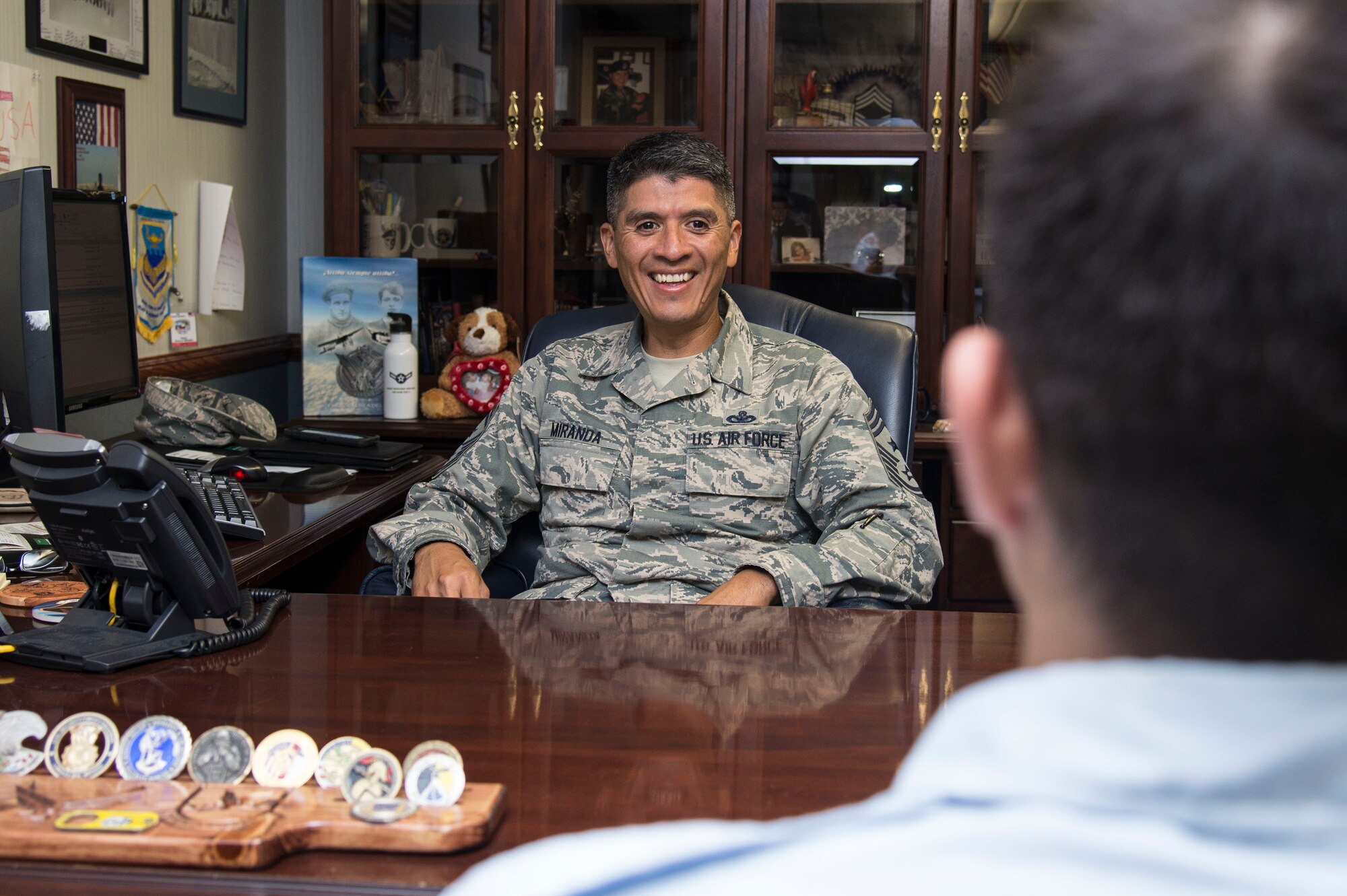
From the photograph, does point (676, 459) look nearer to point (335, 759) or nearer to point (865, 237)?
point (335, 759)

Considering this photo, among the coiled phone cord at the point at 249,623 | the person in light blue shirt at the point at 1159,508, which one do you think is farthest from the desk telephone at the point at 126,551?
the person in light blue shirt at the point at 1159,508

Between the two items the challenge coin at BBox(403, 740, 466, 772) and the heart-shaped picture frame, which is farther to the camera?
the heart-shaped picture frame

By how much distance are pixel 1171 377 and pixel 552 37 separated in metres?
2.95

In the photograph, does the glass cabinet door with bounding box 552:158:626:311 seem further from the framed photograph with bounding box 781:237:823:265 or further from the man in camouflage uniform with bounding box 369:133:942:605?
the man in camouflage uniform with bounding box 369:133:942:605

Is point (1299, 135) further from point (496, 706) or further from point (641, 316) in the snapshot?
point (641, 316)

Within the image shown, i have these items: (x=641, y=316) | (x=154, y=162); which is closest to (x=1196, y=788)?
(x=641, y=316)

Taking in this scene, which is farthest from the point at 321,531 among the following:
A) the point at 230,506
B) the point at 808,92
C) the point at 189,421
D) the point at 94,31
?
the point at 808,92

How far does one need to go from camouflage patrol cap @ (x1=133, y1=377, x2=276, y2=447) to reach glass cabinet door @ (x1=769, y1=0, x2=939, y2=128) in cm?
148

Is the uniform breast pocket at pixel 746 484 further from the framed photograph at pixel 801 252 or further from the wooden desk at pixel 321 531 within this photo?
the framed photograph at pixel 801 252

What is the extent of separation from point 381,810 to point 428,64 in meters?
Answer: 2.68

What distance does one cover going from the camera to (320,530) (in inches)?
69.1

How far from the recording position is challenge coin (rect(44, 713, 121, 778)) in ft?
2.94

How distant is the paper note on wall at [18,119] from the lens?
83.8 inches

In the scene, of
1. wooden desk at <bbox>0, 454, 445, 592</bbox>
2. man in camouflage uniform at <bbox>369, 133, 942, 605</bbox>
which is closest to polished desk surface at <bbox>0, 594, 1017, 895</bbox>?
wooden desk at <bbox>0, 454, 445, 592</bbox>
